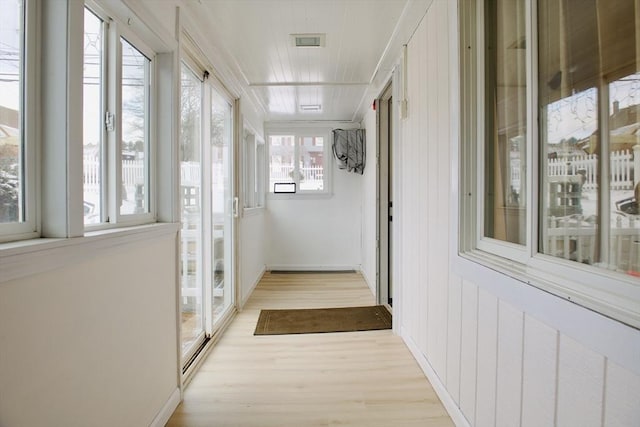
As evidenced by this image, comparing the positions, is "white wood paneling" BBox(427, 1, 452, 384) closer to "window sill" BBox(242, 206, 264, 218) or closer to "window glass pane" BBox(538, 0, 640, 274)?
"window glass pane" BBox(538, 0, 640, 274)

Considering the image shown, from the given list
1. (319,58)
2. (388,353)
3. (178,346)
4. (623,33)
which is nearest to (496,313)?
(623,33)

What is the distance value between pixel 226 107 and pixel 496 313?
2803mm

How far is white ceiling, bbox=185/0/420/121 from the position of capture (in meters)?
2.05

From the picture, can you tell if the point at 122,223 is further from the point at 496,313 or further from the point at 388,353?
the point at 388,353

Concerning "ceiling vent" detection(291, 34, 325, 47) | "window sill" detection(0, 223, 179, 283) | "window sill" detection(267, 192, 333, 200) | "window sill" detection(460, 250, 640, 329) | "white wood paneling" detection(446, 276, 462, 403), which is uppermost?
"ceiling vent" detection(291, 34, 325, 47)

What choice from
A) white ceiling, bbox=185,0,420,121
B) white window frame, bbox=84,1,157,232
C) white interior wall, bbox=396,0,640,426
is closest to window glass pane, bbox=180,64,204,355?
white ceiling, bbox=185,0,420,121

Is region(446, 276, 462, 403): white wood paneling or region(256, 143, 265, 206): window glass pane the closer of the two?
region(446, 276, 462, 403): white wood paneling

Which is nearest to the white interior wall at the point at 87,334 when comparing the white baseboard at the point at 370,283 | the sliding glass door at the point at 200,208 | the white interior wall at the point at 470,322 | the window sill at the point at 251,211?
the sliding glass door at the point at 200,208

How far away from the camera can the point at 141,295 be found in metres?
1.42

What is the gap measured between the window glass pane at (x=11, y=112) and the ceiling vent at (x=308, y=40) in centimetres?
182

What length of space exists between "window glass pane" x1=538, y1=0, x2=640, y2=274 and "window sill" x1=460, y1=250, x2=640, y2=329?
44 mm

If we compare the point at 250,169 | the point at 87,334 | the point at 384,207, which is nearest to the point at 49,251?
the point at 87,334

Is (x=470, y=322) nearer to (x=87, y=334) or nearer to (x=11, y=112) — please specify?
(x=87, y=334)

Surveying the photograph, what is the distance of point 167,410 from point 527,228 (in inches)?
73.3
